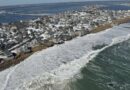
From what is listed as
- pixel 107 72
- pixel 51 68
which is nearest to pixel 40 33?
pixel 51 68

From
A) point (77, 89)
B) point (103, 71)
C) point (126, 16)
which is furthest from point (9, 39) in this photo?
point (126, 16)

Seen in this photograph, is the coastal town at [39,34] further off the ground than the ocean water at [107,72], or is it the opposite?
the ocean water at [107,72]

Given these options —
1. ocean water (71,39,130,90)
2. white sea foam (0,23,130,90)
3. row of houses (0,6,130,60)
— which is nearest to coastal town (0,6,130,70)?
row of houses (0,6,130,60)

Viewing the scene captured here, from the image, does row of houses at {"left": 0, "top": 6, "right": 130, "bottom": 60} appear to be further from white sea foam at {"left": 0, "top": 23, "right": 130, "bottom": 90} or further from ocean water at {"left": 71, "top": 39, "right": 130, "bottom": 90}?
ocean water at {"left": 71, "top": 39, "right": 130, "bottom": 90}

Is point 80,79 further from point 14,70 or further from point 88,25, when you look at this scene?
point 88,25

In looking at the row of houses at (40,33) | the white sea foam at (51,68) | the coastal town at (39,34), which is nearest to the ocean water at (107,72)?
the white sea foam at (51,68)

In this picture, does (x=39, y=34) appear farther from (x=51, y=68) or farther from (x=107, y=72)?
(x=107, y=72)

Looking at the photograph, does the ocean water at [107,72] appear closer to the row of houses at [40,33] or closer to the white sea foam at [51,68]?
the white sea foam at [51,68]
